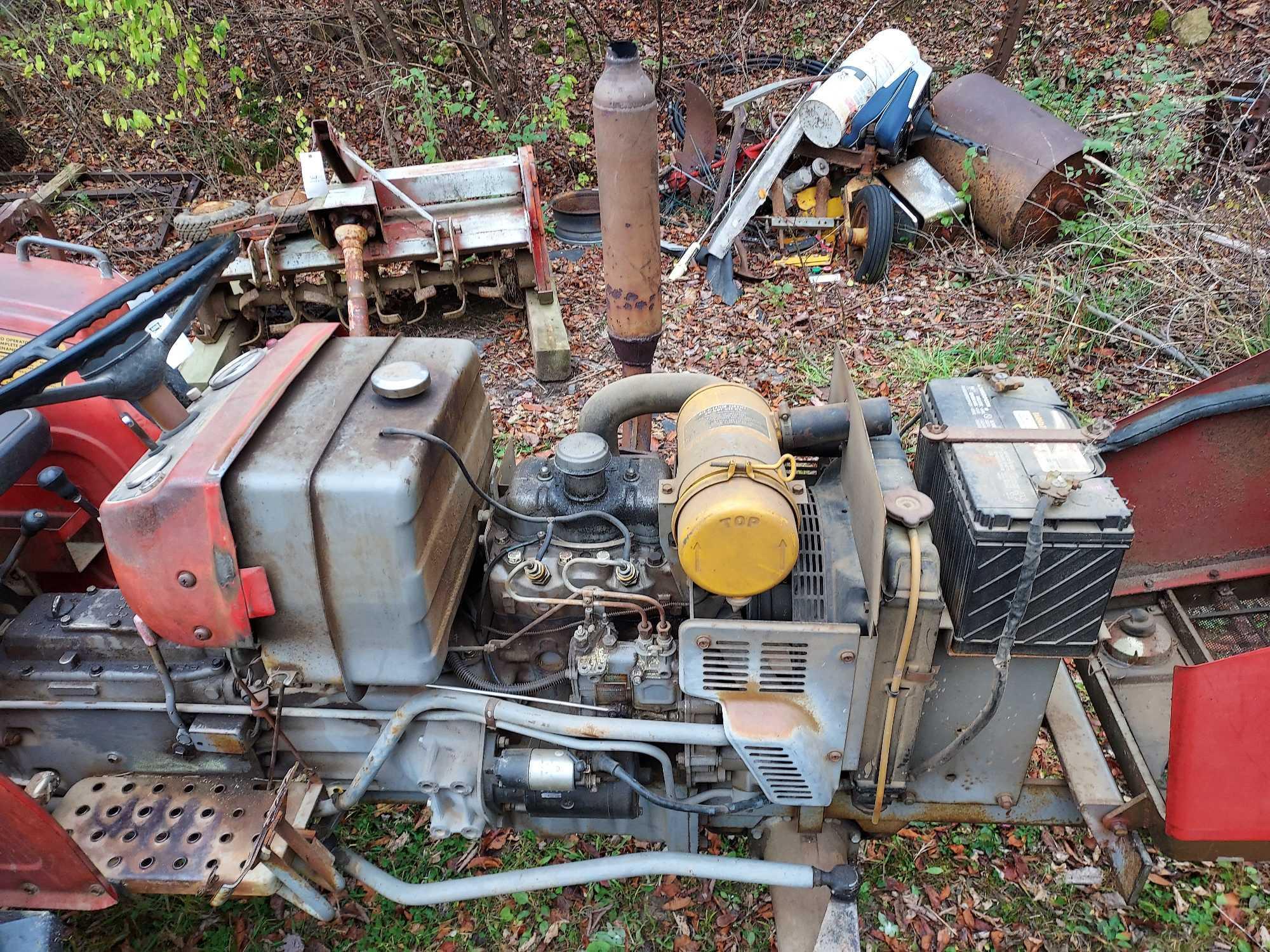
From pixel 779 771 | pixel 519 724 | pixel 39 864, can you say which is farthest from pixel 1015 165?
pixel 39 864

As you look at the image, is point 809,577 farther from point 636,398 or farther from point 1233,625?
point 1233,625

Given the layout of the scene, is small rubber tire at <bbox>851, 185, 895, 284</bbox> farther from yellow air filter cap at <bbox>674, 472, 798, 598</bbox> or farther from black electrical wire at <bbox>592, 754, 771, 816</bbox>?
black electrical wire at <bbox>592, 754, 771, 816</bbox>

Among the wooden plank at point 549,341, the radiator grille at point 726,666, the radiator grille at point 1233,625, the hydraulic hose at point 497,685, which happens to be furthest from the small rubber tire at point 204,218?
the radiator grille at point 1233,625

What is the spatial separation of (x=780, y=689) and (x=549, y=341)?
10.5 ft

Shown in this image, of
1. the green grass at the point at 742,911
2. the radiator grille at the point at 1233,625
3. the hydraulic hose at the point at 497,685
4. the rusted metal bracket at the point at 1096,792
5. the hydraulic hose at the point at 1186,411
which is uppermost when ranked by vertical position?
the hydraulic hose at the point at 1186,411

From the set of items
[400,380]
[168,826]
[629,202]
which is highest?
[629,202]

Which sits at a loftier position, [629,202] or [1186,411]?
[629,202]

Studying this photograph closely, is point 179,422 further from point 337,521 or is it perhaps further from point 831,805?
point 831,805

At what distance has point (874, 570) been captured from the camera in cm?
188

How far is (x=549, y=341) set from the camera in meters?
4.87

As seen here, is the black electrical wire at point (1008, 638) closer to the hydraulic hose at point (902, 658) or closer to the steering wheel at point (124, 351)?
the hydraulic hose at point (902, 658)

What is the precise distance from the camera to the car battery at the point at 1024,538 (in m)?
1.83

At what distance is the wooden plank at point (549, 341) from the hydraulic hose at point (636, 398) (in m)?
2.41

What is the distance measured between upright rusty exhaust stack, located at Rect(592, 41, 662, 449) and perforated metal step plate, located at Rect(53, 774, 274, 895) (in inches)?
68.5
